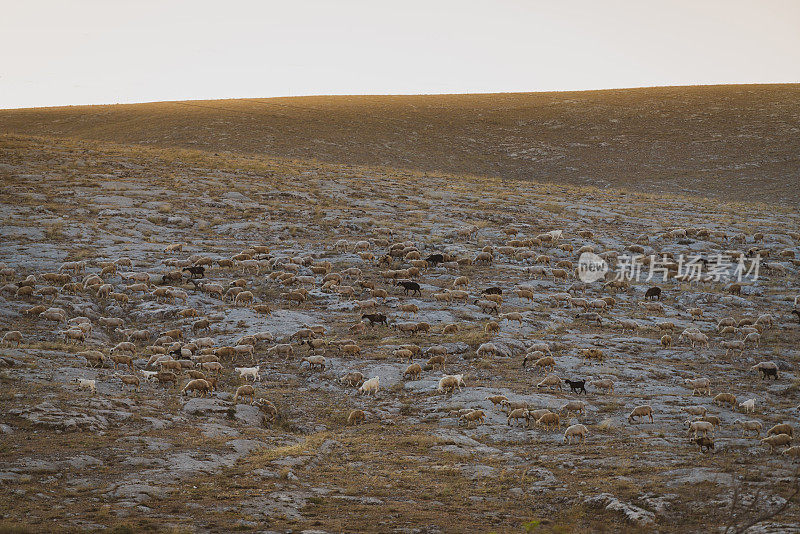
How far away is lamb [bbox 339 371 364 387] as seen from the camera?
64.5 ft

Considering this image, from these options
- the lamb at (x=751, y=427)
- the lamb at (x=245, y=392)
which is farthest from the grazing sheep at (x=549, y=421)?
the lamb at (x=245, y=392)

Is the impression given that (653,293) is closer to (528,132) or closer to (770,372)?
A: (770,372)

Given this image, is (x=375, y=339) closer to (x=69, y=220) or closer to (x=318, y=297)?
(x=318, y=297)

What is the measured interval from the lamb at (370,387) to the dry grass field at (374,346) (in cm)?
37

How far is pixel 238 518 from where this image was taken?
10.4 meters

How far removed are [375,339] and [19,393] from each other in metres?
11.7

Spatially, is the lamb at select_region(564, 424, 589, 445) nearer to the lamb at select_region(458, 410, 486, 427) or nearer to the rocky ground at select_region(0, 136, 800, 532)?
the rocky ground at select_region(0, 136, 800, 532)

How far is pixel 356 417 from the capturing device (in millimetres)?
17250

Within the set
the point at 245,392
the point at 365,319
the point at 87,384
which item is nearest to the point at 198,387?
the point at 245,392

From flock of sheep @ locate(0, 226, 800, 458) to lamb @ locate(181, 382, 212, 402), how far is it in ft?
0.10

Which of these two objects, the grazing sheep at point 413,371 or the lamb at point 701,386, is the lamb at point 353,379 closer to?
the grazing sheep at point 413,371

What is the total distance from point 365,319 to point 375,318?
0.46m

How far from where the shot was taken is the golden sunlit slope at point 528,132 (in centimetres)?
6303

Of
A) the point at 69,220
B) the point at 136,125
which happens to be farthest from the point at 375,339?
the point at 136,125
